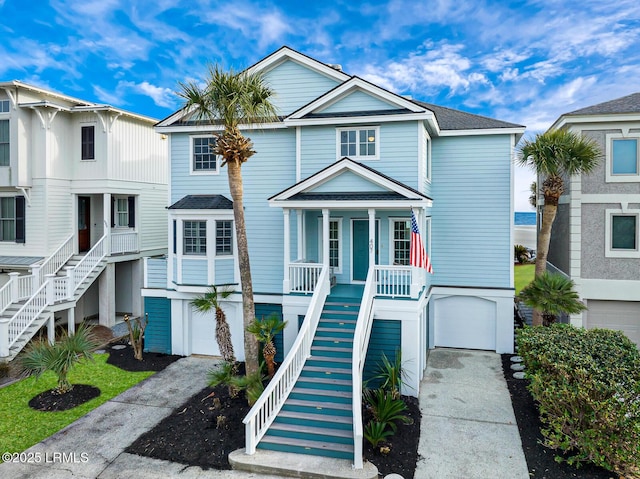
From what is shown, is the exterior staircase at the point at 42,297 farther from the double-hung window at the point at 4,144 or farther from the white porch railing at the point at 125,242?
the double-hung window at the point at 4,144

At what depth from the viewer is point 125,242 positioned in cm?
1841

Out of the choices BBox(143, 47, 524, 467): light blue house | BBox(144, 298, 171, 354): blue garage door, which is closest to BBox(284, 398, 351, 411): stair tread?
BBox(143, 47, 524, 467): light blue house

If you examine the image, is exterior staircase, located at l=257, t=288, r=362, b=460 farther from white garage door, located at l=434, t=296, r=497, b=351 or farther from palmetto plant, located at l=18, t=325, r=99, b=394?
palmetto plant, located at l=18, t=325, r=99, b=394

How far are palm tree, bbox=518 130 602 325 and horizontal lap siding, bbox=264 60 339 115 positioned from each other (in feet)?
22.1

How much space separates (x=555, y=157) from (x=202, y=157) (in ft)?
37.8

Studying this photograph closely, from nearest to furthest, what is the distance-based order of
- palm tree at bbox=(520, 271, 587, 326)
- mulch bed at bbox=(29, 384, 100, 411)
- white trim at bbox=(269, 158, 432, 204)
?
mulch bed at bbox=(29, 384, 100, 411)
white trim at bbox=(269, 158, 432, 204)
palm tree at bbox=(520, 271, 587, 326)

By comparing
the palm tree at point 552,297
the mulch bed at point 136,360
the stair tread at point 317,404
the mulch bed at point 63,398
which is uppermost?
the palm tree at point 552,297

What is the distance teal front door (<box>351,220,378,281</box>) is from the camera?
14016 millimetres

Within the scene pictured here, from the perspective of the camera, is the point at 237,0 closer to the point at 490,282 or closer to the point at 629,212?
the point at 490,282

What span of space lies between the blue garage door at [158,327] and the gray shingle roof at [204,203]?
3.35 metres

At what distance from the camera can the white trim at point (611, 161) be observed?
44.6ft

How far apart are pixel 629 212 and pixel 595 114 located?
3324 millimetres

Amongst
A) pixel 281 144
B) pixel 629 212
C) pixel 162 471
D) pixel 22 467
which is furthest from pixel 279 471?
pixel 629 212

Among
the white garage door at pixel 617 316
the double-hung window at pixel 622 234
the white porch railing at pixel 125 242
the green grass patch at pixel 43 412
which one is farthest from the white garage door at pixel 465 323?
the white porch railing at pixel 125 242
